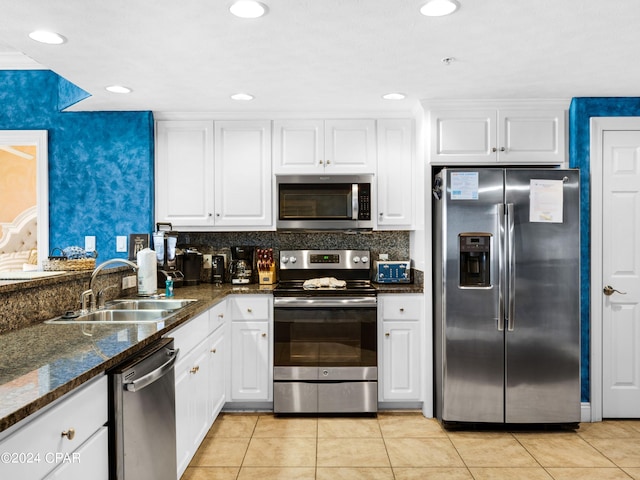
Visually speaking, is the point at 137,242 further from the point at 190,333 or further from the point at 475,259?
the point at 475,259

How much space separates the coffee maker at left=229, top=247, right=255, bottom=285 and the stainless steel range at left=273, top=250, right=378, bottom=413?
51cm

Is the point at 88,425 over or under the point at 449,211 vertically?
under

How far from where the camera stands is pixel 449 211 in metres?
3.20

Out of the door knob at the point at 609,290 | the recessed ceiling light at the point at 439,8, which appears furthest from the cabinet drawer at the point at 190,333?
the door knob at the point at 609,290

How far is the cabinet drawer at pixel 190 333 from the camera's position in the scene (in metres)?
2.32

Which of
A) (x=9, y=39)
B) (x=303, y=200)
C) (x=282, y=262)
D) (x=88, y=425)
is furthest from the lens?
(x=282, y=262)

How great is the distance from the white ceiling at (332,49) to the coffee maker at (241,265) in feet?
3.91

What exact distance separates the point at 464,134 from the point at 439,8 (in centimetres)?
152

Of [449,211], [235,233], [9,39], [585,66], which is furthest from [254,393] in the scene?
[585,66]

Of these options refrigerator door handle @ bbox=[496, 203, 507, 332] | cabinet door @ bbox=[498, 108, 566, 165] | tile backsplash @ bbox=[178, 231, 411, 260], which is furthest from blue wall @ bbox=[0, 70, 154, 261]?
cabinet door @ bbox=[498, 108, 566, 165]

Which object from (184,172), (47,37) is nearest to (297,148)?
(184,172)

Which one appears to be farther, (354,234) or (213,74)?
(354,234)

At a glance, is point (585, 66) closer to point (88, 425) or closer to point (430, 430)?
point (430, 430)

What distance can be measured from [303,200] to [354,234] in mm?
643
